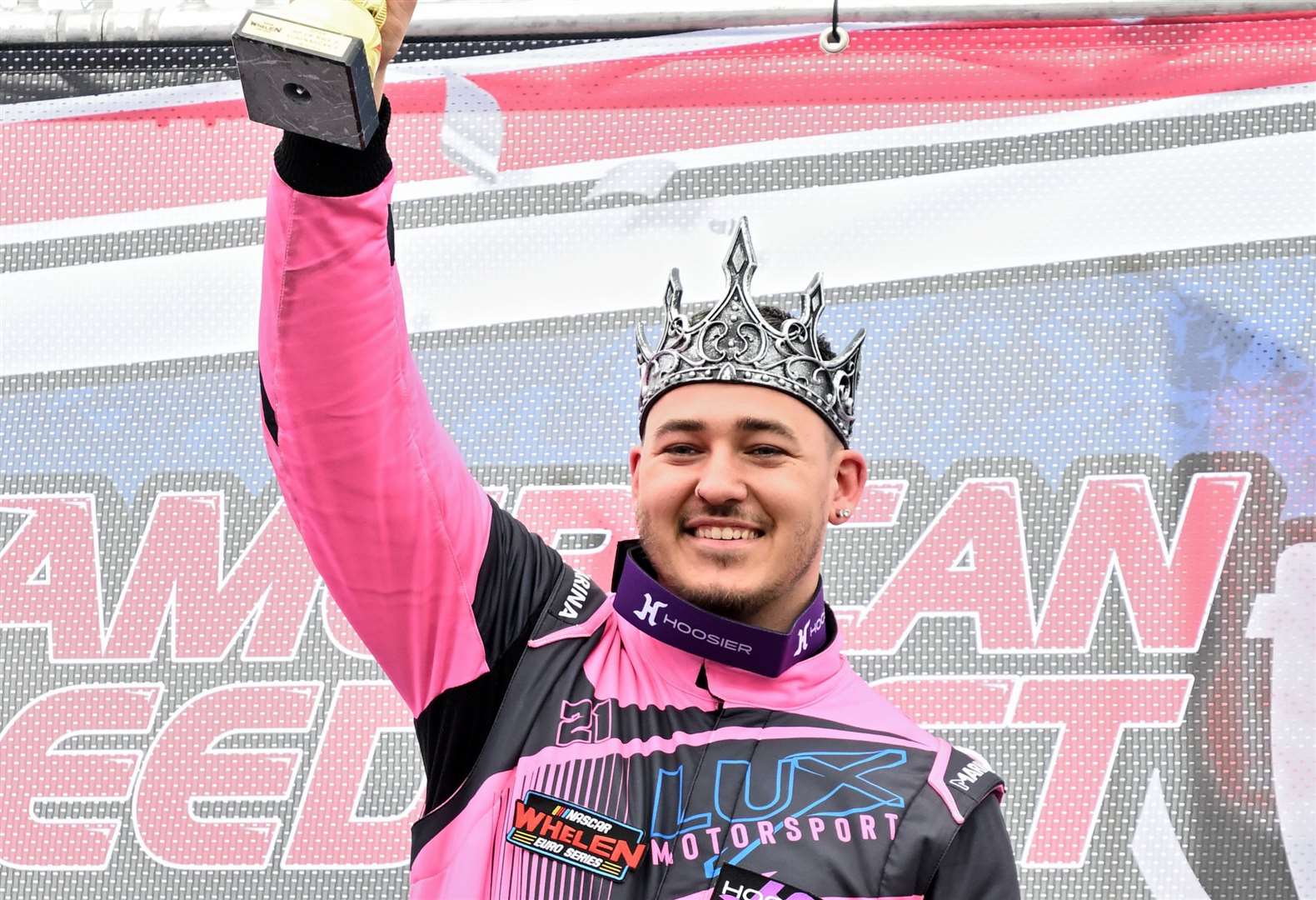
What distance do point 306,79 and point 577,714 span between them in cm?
82

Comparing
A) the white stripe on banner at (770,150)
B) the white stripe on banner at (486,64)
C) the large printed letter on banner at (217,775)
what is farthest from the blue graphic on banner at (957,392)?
the white stripe on banner at (486,64)

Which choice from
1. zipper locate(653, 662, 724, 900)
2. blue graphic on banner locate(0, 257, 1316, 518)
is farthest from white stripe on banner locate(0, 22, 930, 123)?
zipper locate(653, 662, 724, 900)

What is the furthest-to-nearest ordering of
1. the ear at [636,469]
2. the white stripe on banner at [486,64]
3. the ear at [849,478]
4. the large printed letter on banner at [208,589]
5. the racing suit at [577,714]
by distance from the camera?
the white stripe on banner at [486,64] → the large printed letter on banner at [208,589] → the ear at [849,478] → the ear at [636,469] → the racing suit at [577,714]

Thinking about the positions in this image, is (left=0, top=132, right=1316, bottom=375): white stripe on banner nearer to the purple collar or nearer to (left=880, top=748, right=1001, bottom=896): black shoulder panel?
the purple collar

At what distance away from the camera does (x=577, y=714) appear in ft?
5.92

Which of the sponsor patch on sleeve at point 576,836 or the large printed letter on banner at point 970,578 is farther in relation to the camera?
the large printed letter on banner at point 970,578

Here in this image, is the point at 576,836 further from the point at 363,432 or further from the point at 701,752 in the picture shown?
the point at 363,432

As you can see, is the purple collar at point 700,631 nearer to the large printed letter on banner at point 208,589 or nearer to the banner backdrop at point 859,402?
the banner backdrop at point 859,402

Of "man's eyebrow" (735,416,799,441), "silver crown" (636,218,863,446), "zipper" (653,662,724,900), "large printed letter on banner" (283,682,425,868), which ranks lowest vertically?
"large printed letter on banner" (283,682,425,868)

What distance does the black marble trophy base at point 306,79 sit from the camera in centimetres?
126

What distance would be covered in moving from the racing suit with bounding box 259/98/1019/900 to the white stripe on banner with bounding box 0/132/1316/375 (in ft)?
2.80

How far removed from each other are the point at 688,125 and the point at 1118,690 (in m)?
1.17

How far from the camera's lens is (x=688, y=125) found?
2.69 m

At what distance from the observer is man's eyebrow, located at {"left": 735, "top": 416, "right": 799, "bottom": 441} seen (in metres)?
1.89
